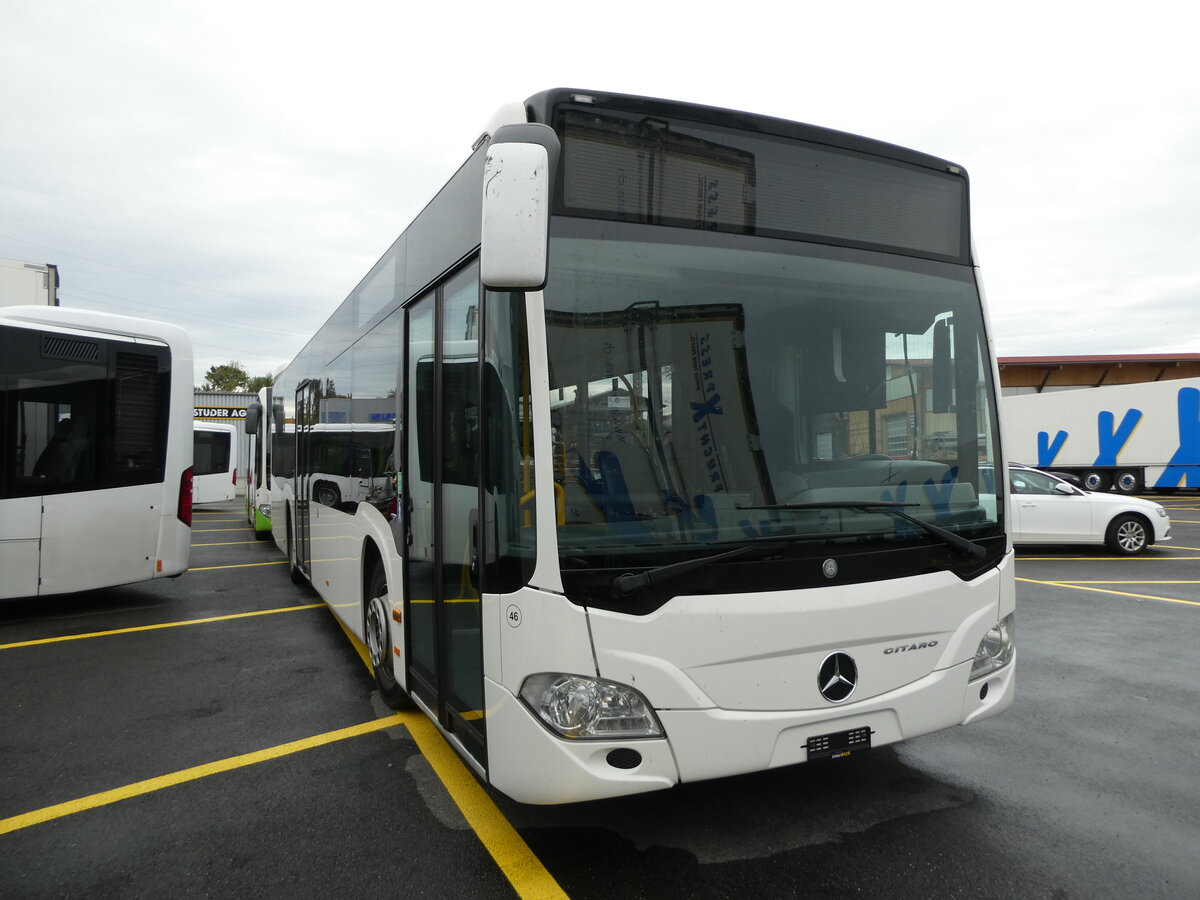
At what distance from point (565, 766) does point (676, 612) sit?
0.63m

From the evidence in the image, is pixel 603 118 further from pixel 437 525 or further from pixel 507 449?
pixel 437 525

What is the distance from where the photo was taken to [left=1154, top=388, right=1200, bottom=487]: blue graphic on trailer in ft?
70.4

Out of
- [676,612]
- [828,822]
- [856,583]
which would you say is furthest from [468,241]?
[828,822]

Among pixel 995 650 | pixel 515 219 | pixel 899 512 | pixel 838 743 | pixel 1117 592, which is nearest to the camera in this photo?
pixel 515 219

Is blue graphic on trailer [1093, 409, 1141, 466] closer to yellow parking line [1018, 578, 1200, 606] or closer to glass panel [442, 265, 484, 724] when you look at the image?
yellow parking line [1018, 578, 1200, 606]

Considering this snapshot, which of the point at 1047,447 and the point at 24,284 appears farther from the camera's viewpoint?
the point at 1047,447

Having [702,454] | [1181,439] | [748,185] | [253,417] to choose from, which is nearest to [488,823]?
[702,454]

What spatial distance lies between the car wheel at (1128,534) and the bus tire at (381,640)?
11207mm

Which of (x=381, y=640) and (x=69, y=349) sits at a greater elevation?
(x=69, y=349)

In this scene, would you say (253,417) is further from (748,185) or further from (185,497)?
(748,185)

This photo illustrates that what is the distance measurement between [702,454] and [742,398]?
277mm

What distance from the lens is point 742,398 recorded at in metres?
2.79

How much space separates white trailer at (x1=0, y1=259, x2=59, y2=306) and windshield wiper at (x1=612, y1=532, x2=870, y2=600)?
16437mm

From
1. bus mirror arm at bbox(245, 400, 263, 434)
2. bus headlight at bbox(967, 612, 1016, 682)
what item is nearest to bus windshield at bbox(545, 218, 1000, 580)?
→ bus headlight at bbox(967, 612, 1016, 682)
